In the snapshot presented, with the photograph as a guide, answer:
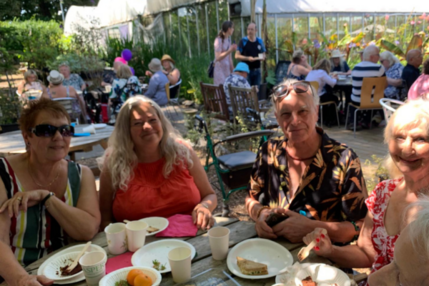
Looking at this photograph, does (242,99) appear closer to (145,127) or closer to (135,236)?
(145,127)

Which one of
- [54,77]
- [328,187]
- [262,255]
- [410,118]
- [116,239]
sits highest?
[54,77]

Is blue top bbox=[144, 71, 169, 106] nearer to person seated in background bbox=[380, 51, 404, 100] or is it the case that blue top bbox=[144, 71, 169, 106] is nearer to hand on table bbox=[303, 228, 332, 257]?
person seated in background bbox=[380, 51, 404, 100]

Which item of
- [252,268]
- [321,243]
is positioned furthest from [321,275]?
[252,268]

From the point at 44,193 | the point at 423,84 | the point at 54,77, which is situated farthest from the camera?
the point at 54,77

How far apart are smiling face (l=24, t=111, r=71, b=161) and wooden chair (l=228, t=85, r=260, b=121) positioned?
351 cm

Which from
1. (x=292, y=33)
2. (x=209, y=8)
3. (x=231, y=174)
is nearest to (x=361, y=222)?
(x=231, y=174)

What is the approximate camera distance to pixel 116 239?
1.59 metres

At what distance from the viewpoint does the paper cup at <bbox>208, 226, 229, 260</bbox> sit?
1.50 metres

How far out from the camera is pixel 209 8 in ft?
39.7

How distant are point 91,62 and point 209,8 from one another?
455cm

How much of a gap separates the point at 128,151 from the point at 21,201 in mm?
682

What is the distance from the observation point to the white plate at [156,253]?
155 centimetres

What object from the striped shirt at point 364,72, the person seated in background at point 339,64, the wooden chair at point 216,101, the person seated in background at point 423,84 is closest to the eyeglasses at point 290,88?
the person seated in background at point 423,84

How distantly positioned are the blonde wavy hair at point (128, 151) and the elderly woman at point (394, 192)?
996 millimetres
